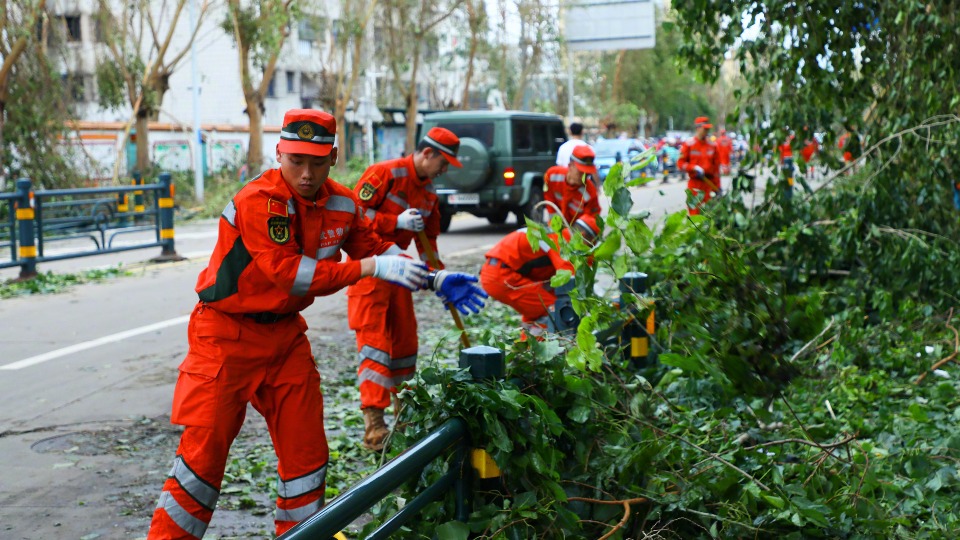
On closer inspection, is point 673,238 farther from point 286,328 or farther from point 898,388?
point 898,388

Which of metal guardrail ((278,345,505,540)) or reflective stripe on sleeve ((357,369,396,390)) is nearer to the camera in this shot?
metal guardrail ((278,345,505,540))

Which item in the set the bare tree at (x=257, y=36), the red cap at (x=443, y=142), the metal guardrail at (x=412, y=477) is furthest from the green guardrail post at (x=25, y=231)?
the bare tree at (x=257, y=36)

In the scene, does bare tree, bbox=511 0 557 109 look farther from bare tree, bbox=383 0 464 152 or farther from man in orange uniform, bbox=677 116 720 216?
man in orange uniform, bbox=677 116 720 216

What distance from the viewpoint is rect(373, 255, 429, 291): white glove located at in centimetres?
402

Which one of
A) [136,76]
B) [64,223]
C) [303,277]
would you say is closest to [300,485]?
[303,277]

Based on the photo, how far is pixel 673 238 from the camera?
396 centimetres

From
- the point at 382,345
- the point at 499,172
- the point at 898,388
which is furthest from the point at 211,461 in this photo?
the point at 499,172

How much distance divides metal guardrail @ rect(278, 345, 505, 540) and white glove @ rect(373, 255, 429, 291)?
906mm

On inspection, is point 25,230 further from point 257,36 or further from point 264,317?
point 257,36

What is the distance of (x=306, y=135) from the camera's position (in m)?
3.71

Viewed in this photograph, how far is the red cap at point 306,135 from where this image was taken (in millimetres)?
3699

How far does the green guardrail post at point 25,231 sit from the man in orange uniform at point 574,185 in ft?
23.8

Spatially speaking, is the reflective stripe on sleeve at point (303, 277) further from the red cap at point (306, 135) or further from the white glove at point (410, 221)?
the white glove at point (410, 221)

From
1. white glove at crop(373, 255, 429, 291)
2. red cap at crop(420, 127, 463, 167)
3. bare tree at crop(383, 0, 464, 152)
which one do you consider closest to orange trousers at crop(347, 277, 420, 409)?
red cap at crop(420, 127, 463, 167)
